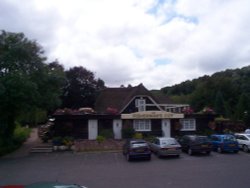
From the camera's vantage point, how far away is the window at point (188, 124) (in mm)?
39259

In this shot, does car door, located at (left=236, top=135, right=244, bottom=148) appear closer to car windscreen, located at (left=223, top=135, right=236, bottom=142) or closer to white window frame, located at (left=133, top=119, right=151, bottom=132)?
car windscreen, located at (left=223, top=135, right=236, bottom=142)

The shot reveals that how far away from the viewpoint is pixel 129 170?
20.4 m

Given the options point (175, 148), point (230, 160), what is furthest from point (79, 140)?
point (230, 160)

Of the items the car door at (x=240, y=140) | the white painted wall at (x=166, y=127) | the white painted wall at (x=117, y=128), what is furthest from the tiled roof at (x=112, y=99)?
the car door at (x=240, y=140)

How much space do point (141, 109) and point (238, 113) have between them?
24910mm

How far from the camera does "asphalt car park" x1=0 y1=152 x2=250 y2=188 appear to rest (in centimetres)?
1625

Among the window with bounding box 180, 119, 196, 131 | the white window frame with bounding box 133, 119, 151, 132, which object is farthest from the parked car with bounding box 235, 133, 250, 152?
the white window frame with bounding box 133, 119, 151, 132

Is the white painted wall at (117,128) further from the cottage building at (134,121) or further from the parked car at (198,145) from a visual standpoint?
the parked car at (198,145)

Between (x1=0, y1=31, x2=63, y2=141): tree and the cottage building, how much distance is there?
378 cm

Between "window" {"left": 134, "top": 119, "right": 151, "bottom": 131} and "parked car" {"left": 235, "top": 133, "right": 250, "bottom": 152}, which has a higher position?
"window" {"left": 134, "top": 119, "right": 151, "bottom": 131}

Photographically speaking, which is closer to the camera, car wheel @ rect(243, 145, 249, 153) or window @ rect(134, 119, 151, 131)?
car wheel @ rect(243, 145, 249, 153)

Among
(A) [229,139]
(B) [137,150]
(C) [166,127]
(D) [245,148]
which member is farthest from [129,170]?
(C) [166,127]

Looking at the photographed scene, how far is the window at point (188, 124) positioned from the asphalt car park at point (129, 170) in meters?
11.8

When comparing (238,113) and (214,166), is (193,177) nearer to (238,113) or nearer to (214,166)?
Result: (214,166)
